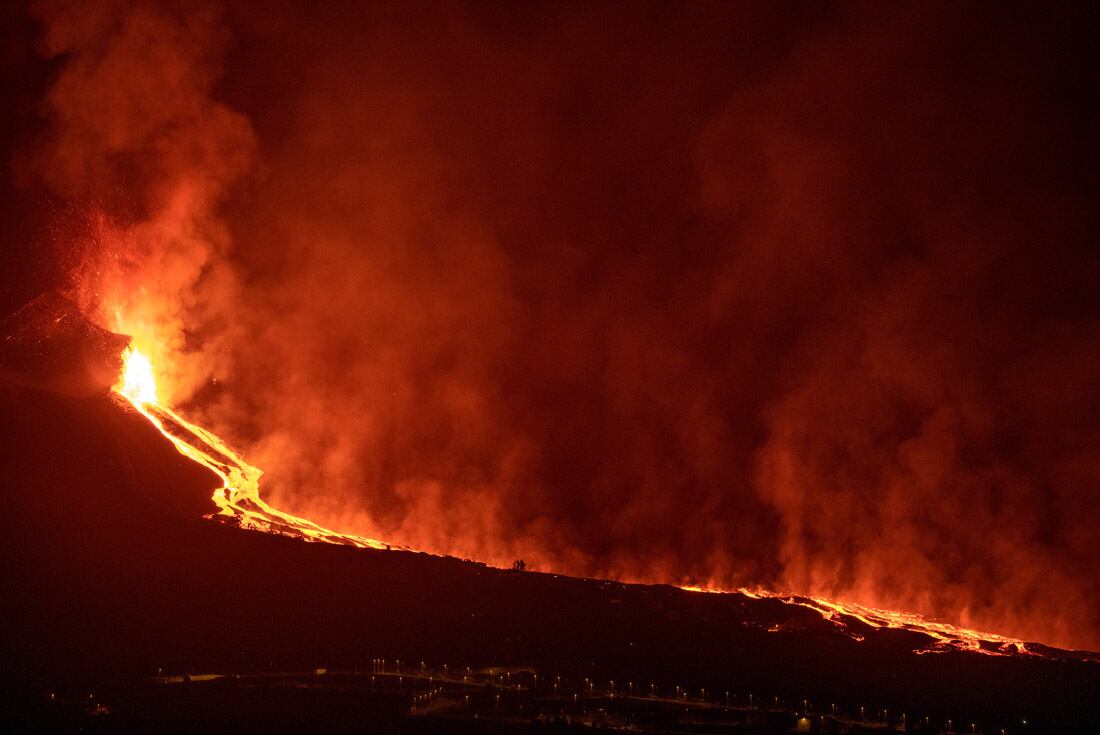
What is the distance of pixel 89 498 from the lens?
28.6 m

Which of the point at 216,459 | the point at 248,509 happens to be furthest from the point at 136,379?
the point at 248,509

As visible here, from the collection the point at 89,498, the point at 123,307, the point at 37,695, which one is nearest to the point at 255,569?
the point at 89,498

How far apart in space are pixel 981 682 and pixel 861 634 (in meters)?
3.55

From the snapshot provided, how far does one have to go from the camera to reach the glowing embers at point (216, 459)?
105ft

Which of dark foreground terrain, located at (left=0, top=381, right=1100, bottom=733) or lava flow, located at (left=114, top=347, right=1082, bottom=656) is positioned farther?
lava flow, located at (left=114, top=347, right=1082, bottom=656)

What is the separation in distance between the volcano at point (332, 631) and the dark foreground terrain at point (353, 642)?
0.19ft

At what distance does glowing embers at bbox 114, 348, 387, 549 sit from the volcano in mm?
615

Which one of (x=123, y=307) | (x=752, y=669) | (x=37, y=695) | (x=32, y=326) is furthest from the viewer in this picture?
(x=123, y=307)

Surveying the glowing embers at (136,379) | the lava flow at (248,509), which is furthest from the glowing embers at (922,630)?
the glowing embers at (136,379)

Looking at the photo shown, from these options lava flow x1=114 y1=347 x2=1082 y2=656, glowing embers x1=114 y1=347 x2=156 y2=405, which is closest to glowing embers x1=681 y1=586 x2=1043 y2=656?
lava flow x1=114 y1=347 x2=1082 y2=656

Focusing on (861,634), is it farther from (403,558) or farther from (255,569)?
(255,569)

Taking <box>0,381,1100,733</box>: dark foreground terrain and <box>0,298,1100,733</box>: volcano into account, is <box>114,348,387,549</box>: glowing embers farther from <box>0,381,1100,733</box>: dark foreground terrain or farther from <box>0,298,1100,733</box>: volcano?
<box>0,381,1100,733</box>: dark foreground terrain

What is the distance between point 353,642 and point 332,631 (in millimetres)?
686

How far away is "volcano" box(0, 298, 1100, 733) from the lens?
963 inches
